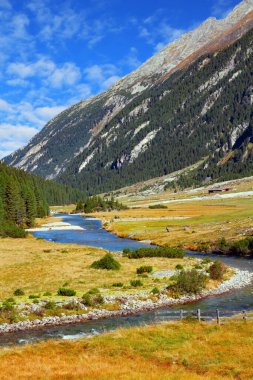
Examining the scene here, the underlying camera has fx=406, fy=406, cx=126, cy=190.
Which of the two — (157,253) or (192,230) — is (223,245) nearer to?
(157,253)

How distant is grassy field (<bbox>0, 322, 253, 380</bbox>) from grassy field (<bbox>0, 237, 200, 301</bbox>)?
13.7m

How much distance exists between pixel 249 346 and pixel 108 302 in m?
17.0

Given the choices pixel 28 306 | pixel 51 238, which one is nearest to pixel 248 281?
pixel 28 306

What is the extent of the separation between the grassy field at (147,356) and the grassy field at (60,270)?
539 inches

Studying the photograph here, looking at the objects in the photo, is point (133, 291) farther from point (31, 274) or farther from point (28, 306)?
point (31, 274)

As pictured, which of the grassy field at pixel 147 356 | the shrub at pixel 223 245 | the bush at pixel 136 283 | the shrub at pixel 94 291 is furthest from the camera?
the shrub at pixel 223 245

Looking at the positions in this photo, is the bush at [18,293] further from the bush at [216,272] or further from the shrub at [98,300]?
the bush at [216,272]

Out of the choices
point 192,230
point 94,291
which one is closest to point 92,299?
point 94,291

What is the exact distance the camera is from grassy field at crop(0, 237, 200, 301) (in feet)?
151

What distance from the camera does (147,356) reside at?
2553 centimetres

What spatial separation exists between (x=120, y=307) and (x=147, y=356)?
46.7 ft

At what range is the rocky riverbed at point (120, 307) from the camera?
116ft

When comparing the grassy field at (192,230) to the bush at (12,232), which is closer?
the grassy field at (192,230)

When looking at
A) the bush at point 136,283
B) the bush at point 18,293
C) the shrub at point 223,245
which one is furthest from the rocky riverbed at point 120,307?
the shrub at point 223,245
